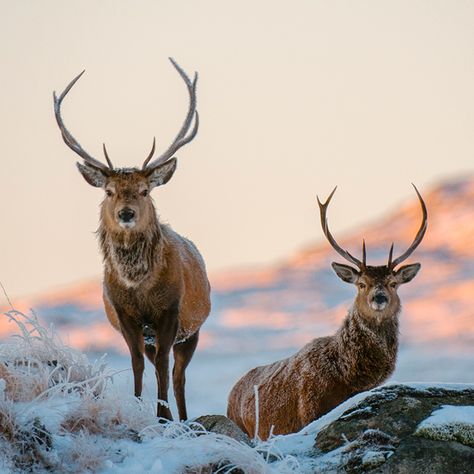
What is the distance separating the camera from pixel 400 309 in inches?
473

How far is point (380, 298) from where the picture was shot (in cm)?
1164

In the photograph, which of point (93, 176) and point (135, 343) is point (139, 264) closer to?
point (135, 343)

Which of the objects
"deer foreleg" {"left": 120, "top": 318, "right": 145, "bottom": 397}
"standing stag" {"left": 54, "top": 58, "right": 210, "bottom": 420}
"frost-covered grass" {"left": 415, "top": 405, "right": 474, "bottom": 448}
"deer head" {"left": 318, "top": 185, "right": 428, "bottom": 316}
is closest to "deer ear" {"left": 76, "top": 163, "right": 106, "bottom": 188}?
"standing stag" {"left": 54, "top": 58, "right": 210, "bottom": 420}

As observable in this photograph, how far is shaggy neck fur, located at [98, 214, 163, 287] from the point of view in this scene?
10297 millimetres

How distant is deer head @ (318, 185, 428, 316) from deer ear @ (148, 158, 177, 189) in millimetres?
2385

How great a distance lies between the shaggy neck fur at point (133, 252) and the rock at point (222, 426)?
2.67 meters

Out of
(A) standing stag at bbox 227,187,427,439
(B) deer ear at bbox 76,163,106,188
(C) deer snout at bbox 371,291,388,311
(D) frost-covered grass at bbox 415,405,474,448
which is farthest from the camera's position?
(C) deer snout at bbox 371,291,388,311

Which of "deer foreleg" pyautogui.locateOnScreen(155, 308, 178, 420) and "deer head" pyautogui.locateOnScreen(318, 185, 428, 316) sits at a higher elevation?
"deer head" pyautogui.locateOnScreen(318, 185, 428, 316)

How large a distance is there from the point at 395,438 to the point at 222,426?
1433 mm

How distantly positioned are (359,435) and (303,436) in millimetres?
447

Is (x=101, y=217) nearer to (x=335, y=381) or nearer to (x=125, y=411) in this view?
(x=335, y=381)

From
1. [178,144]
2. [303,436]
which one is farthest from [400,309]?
[303,436]

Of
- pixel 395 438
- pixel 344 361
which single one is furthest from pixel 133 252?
pixel 395 438

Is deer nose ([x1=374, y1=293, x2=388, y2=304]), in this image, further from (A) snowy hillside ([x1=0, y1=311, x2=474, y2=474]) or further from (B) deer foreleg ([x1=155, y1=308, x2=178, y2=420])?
(A) snowy hillside ([x1=0, y1=311, x2=474, y2=474])
